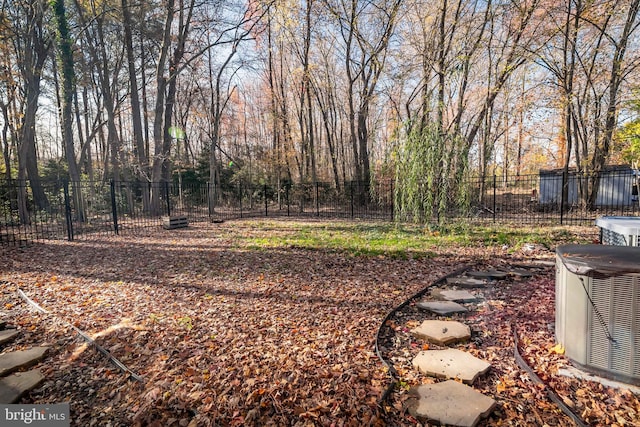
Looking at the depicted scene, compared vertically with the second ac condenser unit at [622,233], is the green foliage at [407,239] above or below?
below

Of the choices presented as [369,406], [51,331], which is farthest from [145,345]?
[369,406]

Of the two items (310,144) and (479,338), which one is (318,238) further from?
(310,144)

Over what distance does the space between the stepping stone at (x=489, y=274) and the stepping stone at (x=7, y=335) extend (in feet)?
17.5

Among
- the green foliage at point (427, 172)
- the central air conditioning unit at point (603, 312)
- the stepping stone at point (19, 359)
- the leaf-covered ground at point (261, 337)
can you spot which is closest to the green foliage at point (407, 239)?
the leaf-covered ground at point (261, 337)

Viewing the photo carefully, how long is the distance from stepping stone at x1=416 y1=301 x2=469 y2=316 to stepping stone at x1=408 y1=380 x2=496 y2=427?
131 cm

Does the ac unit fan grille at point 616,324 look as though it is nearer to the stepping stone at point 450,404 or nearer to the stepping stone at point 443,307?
the stepping stone at point 450,404

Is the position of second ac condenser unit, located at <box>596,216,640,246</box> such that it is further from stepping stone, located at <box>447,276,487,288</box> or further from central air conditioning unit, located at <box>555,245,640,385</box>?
central air conditioning unit, located at <box>555,245,640,385</box>

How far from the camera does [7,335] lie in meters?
3.11

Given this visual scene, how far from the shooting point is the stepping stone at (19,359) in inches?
99.6

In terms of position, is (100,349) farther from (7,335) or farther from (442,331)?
(442,331)

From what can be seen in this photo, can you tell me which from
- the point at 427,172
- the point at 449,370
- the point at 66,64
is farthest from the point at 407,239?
the point at 66,64

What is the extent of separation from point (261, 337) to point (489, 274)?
11.2 ft

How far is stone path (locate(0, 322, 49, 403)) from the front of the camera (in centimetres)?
224

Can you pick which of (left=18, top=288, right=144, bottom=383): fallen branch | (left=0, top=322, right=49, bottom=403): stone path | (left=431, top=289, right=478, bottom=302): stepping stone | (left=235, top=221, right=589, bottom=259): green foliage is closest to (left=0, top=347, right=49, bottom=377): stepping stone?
(left=0, top=322, right=49, bottom=403): stone path
